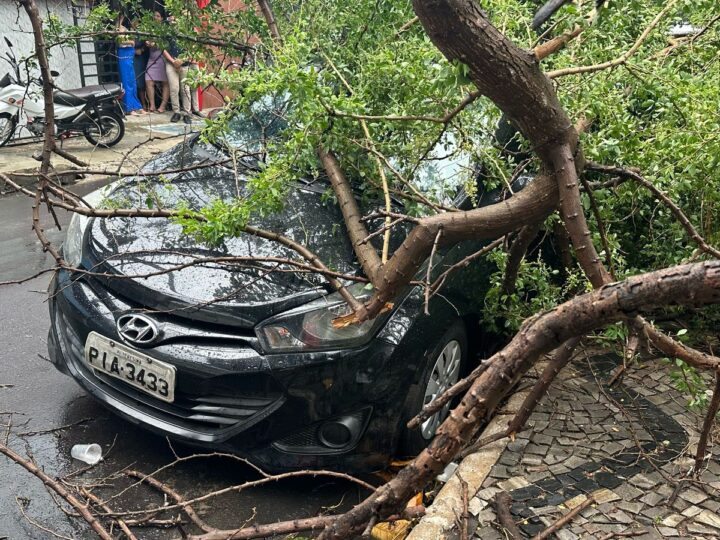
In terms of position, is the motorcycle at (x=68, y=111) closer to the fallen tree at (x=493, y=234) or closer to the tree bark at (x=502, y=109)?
the fallen tree at (x=493, y=234)

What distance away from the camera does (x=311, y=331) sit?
3.21 m

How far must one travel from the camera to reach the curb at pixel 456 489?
2922mm

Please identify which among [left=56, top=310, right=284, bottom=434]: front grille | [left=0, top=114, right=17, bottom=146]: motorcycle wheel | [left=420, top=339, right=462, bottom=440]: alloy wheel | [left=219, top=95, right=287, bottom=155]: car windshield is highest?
[left=219, top=95, right=287, bottom=155]: car windshield

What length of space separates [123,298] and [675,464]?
2738 millimetres

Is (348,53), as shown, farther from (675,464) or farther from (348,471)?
(675,464)

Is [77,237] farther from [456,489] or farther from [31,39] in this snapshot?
[31,39]

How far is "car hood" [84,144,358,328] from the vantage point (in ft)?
10.8

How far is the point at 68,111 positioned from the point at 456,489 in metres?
8.80

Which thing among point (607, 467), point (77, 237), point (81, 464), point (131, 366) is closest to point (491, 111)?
point (607, 467)

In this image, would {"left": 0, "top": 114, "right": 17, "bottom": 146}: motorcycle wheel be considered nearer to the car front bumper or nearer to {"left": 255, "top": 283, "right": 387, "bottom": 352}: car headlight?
the car front bumper

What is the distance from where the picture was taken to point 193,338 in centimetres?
326

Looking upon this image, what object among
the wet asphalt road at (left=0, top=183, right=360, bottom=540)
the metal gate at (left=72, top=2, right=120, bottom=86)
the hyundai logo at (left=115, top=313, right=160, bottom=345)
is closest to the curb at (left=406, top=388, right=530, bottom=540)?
the wet asphalt road at (left=0, top=183, right=360, bottom=540)

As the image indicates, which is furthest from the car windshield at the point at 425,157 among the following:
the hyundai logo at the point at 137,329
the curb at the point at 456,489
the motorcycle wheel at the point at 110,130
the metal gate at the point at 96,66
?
the metal gate at the point at 96,66

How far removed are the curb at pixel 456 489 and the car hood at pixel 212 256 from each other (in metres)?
1.04
